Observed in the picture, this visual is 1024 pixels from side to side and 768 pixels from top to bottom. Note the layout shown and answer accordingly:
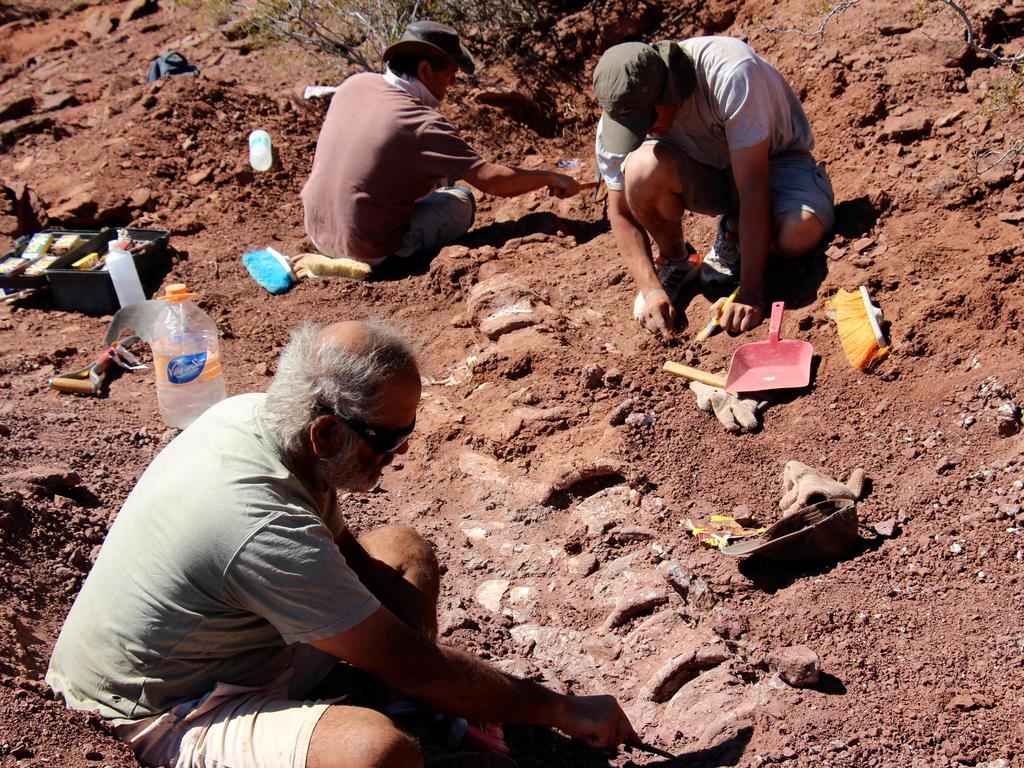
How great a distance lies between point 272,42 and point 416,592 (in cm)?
722

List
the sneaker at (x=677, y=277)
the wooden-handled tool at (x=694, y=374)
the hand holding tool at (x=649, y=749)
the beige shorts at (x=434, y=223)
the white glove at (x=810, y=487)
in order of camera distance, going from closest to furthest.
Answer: the hand holding tool at (x=649, y=749), the white glove at (x=810, y=487), the wooden-handled tool at (x=694, y=374), the sneaker at (x=677, y=277), the beige shorts at (x=434, y=223)

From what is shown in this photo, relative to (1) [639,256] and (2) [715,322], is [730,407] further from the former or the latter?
(1) [639,256]

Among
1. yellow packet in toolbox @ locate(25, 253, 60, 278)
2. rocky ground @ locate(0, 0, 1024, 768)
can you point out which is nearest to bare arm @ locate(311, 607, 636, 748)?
rocky ground @ locate(0, 0, 1024, 768)

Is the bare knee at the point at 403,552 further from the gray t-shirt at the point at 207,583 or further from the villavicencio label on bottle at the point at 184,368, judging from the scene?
the villavicencio label on bottle at the point at 184,368

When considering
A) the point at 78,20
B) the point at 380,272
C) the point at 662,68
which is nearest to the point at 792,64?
the point at 662,68

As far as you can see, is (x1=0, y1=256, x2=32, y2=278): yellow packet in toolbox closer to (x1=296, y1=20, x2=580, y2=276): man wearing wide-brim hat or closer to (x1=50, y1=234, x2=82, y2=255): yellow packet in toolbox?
(x1=50, y1=234, x2=82, y2=255): yellow packet in toolbox

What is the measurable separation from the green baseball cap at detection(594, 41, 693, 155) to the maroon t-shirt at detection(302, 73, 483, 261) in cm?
156

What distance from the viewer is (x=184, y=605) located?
1.98 metres

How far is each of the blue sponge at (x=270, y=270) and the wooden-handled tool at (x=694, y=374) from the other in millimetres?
2703

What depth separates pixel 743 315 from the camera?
3998 millimetres

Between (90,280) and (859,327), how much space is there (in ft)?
14.4

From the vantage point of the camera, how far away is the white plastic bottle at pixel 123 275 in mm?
5598

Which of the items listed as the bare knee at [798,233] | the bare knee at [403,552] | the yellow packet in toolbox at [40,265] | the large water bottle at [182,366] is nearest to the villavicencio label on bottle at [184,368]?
the large water bottle at [182,366]

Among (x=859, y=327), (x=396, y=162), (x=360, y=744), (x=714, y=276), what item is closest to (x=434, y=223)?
(x=396, y=162)
